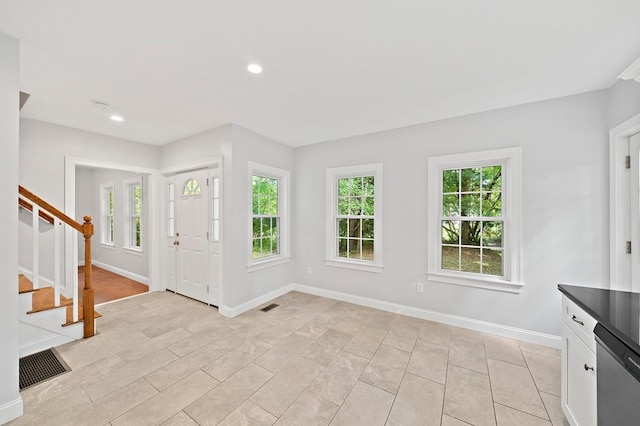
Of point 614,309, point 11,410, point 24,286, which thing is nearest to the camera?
point 614,309

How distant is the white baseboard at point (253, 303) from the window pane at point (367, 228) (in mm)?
1664

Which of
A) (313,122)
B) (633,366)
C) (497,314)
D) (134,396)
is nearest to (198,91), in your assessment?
(313,122)

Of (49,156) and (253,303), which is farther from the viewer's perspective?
(253,303)

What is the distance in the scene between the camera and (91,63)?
204 centimetres

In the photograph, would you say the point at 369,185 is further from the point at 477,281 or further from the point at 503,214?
the point at 477,281

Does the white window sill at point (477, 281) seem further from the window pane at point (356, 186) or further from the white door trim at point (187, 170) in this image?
the white door trim at point (187, 170)

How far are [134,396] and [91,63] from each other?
2.69 meters

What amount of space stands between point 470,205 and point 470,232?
1.14 feet

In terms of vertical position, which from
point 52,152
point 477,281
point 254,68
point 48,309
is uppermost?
point 254,68

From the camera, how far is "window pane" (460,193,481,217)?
3.12m

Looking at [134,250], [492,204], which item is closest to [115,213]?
[134,250]

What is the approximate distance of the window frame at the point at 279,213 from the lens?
365 centimetres

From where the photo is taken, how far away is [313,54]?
6.34 feet

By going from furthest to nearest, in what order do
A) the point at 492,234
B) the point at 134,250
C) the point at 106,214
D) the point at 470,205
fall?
the point at 106,214 < the point at 134,250 < the point at 470,205 < the point at 492,234
